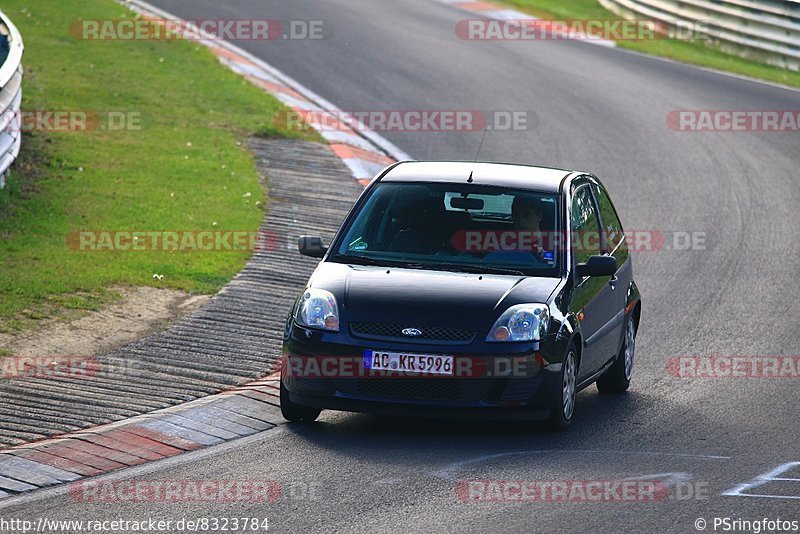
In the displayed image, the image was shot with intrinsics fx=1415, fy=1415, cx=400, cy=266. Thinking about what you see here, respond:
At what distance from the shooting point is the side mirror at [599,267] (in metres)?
9.44

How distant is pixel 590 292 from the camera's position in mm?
9703

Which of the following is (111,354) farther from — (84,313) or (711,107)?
(711,107)

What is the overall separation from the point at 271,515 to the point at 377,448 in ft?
4.98

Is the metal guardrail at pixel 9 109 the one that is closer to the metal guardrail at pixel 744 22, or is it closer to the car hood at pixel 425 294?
the car hood at pixel 425 294

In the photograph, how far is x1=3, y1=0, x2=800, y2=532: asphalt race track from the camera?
7250mm

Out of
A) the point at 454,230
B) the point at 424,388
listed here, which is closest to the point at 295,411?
the point at 424,388

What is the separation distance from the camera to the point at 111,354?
10.3m

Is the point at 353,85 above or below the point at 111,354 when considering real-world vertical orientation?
above

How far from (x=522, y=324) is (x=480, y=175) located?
1.64 m

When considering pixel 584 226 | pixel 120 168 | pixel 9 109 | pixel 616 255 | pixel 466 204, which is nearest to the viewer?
pixel 466 204

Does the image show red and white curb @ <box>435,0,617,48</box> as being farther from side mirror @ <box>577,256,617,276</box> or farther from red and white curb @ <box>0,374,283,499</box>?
red and white curb @ <box>0,374,283,499</box>

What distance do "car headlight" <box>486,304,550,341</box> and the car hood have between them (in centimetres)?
5

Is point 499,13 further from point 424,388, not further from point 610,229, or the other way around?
point 424,388

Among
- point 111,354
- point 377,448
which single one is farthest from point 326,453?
point 111,354
